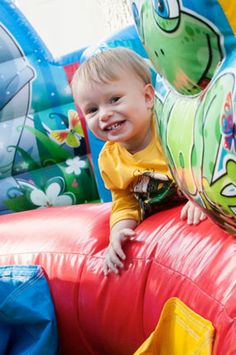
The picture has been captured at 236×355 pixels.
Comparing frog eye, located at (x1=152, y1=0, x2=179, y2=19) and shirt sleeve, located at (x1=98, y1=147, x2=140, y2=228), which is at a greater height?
frog eye, located at (x1=152, y1=0, x2=179, y2=19)

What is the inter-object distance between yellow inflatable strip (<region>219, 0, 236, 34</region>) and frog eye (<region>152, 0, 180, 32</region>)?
40 millimetres

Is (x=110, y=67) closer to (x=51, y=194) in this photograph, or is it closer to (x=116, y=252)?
(x=116, y=252)

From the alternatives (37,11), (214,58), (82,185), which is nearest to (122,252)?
(214,58)

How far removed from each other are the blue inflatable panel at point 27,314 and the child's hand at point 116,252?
0.17m

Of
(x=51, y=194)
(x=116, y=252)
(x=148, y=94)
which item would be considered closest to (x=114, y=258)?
(x=116, y=252)

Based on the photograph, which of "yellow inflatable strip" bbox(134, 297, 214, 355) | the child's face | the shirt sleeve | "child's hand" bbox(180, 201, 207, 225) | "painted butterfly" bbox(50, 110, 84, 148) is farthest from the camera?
"painted butterfly" bbox(50, 110, 84, 148)

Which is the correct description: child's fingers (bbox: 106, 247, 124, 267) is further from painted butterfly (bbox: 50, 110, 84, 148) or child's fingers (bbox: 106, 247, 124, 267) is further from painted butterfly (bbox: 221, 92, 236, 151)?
painted butterfly (bbox: 50, 110, 84, 148)

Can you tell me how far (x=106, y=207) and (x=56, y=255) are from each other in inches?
7.5

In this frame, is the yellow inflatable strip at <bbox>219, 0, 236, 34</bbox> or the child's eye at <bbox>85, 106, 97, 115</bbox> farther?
the child's eye at <bbox>85, 106, 97, 115</bbox>

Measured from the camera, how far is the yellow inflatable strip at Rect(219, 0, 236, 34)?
1.37 ft

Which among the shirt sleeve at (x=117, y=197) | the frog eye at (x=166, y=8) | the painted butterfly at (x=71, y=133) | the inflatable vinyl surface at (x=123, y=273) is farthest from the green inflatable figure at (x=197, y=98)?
the painted butterfly at (x=71, y=133)

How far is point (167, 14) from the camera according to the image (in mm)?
457

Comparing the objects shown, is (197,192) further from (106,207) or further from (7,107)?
(7,107)

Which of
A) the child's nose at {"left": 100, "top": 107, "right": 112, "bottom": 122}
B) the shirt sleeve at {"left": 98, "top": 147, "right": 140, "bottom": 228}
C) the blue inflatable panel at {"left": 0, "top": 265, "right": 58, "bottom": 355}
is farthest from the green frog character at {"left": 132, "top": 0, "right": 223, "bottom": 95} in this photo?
the blue inflatable panel at {"left": 0, "top": 265, "right": 58, "bottom": 355}
